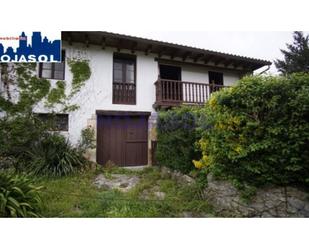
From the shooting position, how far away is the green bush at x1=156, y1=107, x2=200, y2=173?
5352 mm

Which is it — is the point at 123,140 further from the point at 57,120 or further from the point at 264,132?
the point at 264,132

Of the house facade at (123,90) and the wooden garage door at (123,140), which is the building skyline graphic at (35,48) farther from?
the wooden garage door at (123,140)

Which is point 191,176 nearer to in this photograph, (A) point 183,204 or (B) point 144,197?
(A) point 183,204

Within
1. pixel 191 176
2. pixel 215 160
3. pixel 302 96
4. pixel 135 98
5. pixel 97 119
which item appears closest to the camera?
pixel 302 96

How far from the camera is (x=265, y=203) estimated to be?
3695 millimetres

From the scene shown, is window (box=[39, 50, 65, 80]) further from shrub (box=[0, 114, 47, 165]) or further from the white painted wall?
shrub (box=[0, 114, 47, 165])

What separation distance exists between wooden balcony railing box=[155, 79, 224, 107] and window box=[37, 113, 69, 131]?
3854 millimetres

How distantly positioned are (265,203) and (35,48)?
823 centimetres

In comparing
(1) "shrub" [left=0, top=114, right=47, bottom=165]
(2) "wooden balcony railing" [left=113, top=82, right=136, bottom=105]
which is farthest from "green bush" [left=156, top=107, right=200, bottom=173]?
(1) "shrub" [left=0, top=114, right=47, bottom=165]

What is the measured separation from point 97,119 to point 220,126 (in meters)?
5.64

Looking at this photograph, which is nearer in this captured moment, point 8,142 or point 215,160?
point 215,160

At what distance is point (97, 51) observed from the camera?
8.49m

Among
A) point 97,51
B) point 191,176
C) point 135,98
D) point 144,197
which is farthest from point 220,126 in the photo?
point 97,51

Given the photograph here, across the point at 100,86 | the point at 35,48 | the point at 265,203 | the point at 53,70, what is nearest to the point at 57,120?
the point at 53,70
